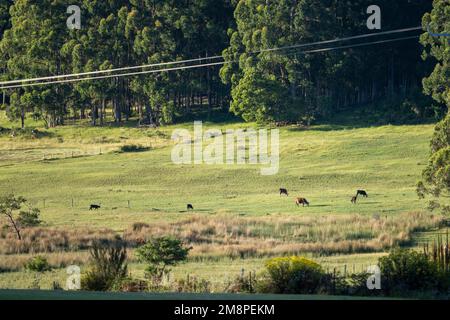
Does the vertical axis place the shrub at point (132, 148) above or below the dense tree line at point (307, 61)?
below

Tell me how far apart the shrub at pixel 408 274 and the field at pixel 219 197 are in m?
4.80

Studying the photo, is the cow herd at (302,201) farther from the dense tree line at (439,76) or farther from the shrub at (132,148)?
the shrub at (132,148)

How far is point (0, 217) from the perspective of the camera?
55.0 metres

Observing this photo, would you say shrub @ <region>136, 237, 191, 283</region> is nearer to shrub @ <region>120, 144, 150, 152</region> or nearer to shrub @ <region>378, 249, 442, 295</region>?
shrub @ <region>378, 249, 442, 295</region>

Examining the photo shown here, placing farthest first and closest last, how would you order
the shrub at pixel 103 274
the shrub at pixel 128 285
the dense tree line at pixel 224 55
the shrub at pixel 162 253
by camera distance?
the dense tree line at pixel 224 55
the shrub at pixel 162 253
the shrub at pixel 103 274
the shrub at pixel 128 285

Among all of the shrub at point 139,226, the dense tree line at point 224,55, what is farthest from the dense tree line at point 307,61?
the shrub at point 139,226

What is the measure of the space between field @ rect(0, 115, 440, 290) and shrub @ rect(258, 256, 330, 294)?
72.2 inches

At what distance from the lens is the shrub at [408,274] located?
30.0 metres

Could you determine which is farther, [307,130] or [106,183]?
[307,130]

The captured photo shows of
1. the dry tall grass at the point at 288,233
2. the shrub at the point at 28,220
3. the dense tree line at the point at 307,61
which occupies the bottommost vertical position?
the dry tall grass at the point at 288,233

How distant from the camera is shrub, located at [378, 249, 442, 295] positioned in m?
30.0
